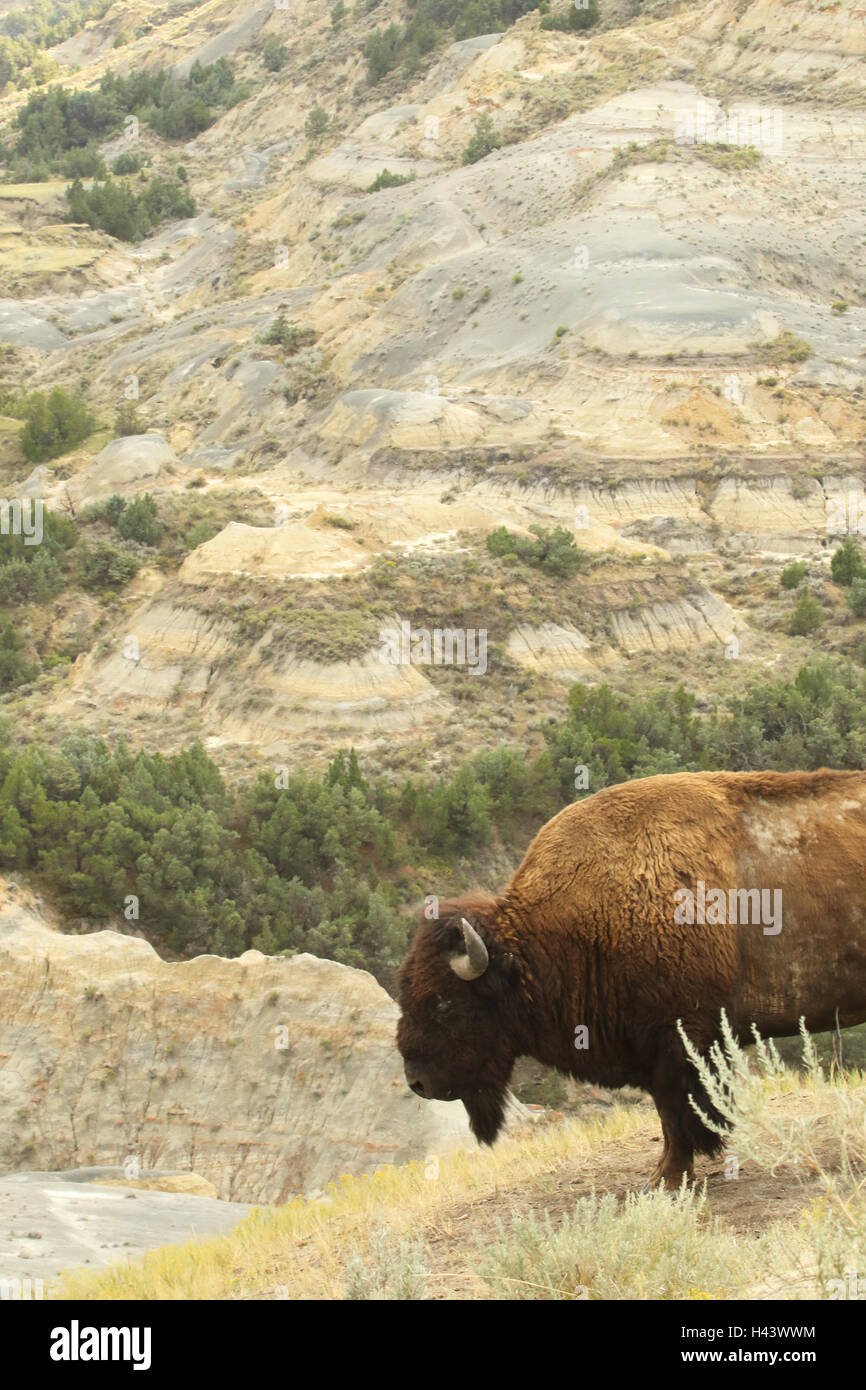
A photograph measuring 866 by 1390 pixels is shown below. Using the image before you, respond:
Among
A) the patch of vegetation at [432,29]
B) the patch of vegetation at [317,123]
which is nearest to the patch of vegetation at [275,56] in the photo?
the patch of vegetation at [432,29]

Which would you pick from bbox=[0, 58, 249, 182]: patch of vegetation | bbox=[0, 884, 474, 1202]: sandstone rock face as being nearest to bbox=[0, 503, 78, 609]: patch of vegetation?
bbox=[0, 884, 474, 1202]: sandstone rock face

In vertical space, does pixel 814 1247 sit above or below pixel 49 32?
above

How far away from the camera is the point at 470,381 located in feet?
118

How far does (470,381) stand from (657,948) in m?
32.1

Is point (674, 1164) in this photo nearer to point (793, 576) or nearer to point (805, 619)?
point (805, 619)

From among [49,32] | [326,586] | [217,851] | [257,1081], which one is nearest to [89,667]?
[326,586]

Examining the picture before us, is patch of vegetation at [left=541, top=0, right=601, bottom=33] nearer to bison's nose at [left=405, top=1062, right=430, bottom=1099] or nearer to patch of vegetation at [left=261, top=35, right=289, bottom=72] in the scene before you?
patch of vegetation at [left=261, top=35, right=289, bottom=72]

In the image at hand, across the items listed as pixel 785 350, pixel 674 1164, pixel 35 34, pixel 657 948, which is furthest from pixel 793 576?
pixel 35 34

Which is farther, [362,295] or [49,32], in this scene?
[49,32]

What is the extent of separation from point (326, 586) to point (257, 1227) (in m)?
18.4

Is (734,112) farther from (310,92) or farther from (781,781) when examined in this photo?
(781,781)

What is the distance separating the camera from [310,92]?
66.0 meters

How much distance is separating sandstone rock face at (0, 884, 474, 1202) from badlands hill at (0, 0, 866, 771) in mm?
8843

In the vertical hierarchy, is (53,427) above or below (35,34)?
below
